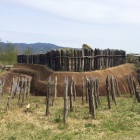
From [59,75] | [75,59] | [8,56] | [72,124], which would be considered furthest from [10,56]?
[72,124]

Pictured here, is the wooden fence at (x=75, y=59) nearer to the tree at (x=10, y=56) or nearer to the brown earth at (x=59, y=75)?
the brown earth at (x=59, y=75)

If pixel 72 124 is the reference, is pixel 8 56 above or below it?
above

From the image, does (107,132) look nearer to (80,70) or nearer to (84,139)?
(84,139)

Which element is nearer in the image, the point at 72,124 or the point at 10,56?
the point at 72,124

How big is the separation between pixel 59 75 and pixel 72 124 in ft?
43.6

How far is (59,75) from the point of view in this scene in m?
29.6

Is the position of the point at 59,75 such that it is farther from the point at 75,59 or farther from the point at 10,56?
the point at 10,56

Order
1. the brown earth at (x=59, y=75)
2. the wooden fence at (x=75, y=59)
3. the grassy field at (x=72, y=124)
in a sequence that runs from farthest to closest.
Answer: the wooden fence at (x=75, y=59) → the brown earth at (x=59, y=75) → the grassy field at (x=72, y=124)

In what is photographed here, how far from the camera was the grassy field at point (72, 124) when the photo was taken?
1449cm

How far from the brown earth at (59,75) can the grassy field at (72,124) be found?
7.43m

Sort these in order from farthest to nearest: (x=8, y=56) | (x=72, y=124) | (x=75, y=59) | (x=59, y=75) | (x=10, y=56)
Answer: (x=8, y=56), (x=10, y=56), (x=75, y=59), (x=59, y=75), (x=72, y=124)

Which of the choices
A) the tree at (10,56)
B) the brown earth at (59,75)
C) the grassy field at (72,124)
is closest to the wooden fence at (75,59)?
the brown earth at (59,75)

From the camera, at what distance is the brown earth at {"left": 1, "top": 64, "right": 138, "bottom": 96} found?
29031 mm

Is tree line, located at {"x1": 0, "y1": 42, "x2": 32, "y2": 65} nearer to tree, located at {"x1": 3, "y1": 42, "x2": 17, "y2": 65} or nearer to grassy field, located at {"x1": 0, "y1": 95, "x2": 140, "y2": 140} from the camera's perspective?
tree, located at {"x1": 3, "y1": 42, "x2": 17, "y2": 65}
